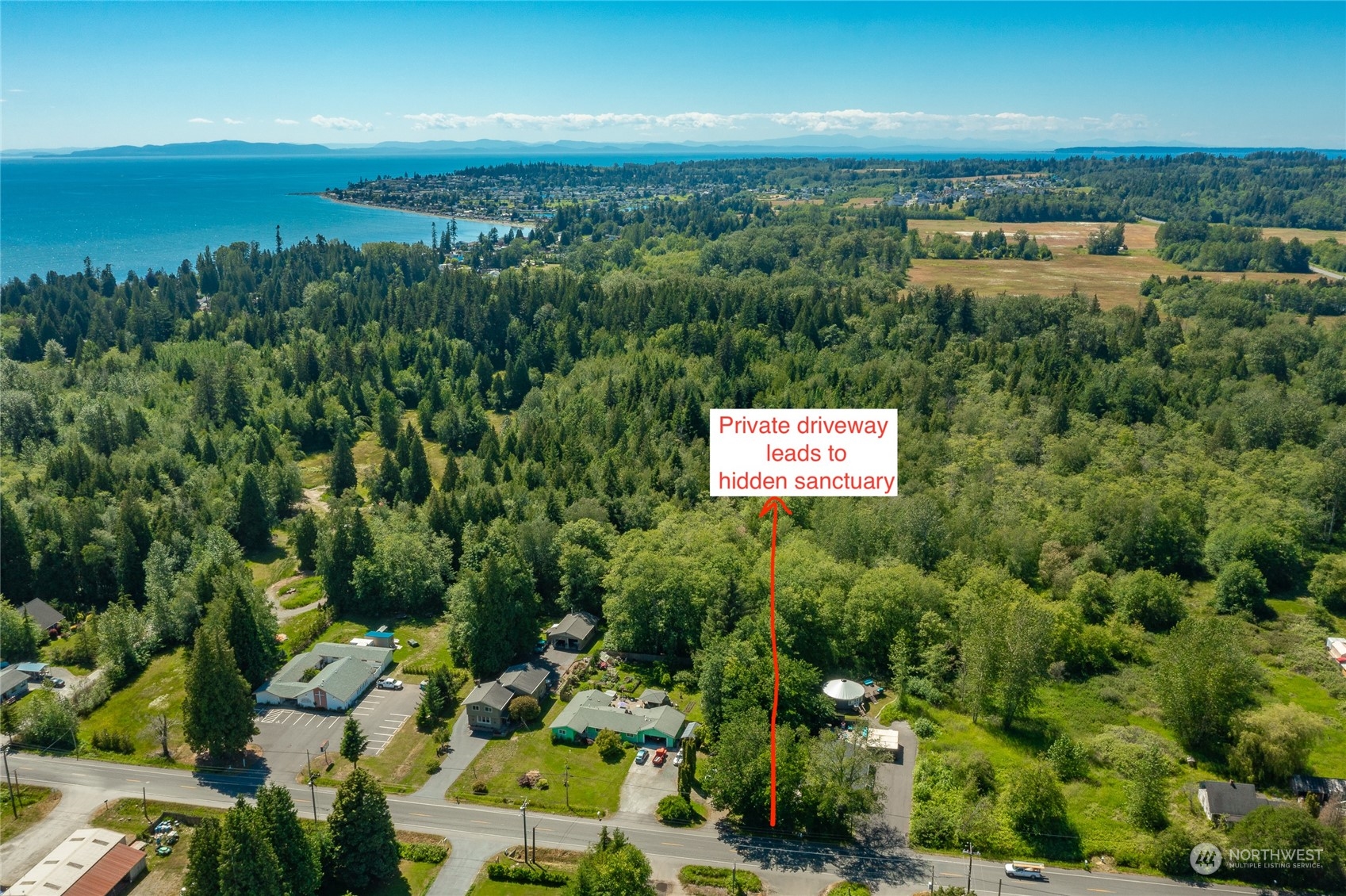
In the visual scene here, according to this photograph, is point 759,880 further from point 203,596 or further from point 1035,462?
point 1035,462

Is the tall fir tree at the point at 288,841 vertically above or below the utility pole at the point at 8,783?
above

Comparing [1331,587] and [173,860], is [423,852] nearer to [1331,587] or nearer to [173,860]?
[173,860]

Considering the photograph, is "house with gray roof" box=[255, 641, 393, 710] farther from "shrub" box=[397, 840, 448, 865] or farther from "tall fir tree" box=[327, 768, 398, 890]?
A: "tall fir tree" box=[327, 768, 398, 890]

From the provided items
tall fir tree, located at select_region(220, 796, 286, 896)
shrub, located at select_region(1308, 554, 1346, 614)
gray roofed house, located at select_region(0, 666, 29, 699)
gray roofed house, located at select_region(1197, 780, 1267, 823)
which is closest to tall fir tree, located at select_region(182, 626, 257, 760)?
tall fir tree, located at select_region(220, 796, 286, 896)

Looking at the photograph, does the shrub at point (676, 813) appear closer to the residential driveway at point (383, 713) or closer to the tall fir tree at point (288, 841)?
the tall fir tree at point (288, 841)

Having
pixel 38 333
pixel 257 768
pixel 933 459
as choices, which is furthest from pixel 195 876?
pixel 38 333

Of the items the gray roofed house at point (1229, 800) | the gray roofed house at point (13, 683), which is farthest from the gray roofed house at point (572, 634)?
the gray roofed house at point (1229, 800)
